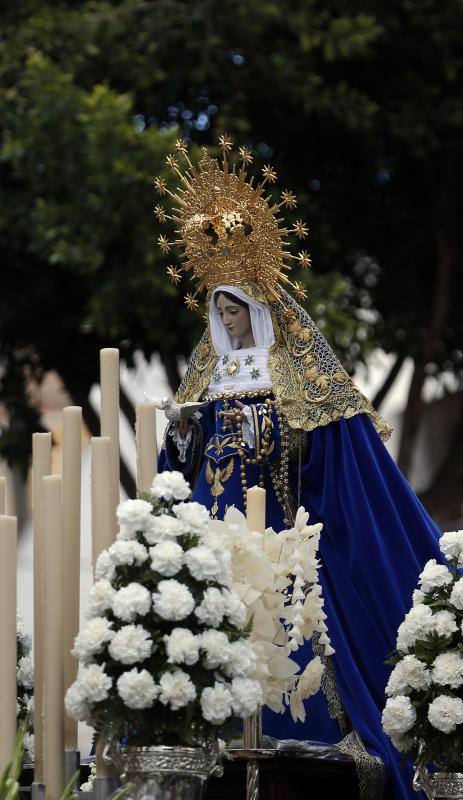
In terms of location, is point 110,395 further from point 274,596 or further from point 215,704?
point 215,704

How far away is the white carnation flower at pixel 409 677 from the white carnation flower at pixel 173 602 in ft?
2.54

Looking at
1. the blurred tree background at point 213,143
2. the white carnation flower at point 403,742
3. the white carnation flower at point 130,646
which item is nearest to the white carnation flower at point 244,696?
the white carnation flower at point 130,646

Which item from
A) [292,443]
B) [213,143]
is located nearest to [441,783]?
[292,443]

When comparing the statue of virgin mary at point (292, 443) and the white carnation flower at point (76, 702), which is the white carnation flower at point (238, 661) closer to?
the white carnation flower at point (76, 702)

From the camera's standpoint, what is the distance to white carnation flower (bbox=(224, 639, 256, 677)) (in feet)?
12.8

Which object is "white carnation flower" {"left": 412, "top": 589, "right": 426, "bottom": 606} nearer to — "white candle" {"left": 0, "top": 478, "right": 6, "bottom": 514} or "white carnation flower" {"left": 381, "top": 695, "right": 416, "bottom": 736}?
"white carnation flower" {"left": 381, "top": 695, "right": 416, "bottom": 736}

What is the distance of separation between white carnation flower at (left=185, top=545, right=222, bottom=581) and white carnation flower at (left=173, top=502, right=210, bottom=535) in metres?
0.07

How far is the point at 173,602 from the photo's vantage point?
387 centimetres

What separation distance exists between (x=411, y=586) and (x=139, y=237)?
15.1 ft

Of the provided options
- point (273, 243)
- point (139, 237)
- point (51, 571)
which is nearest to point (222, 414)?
point (273, 243)

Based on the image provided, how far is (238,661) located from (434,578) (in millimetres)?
816

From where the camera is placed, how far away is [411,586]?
216 inches

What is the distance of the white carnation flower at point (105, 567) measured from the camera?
155 inches

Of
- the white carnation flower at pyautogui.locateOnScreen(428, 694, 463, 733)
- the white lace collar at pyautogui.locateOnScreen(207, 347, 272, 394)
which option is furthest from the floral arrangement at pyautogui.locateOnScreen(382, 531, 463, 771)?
the white lace collar at pyautogui.locateOnScreen(207, 347, 272, 394)
